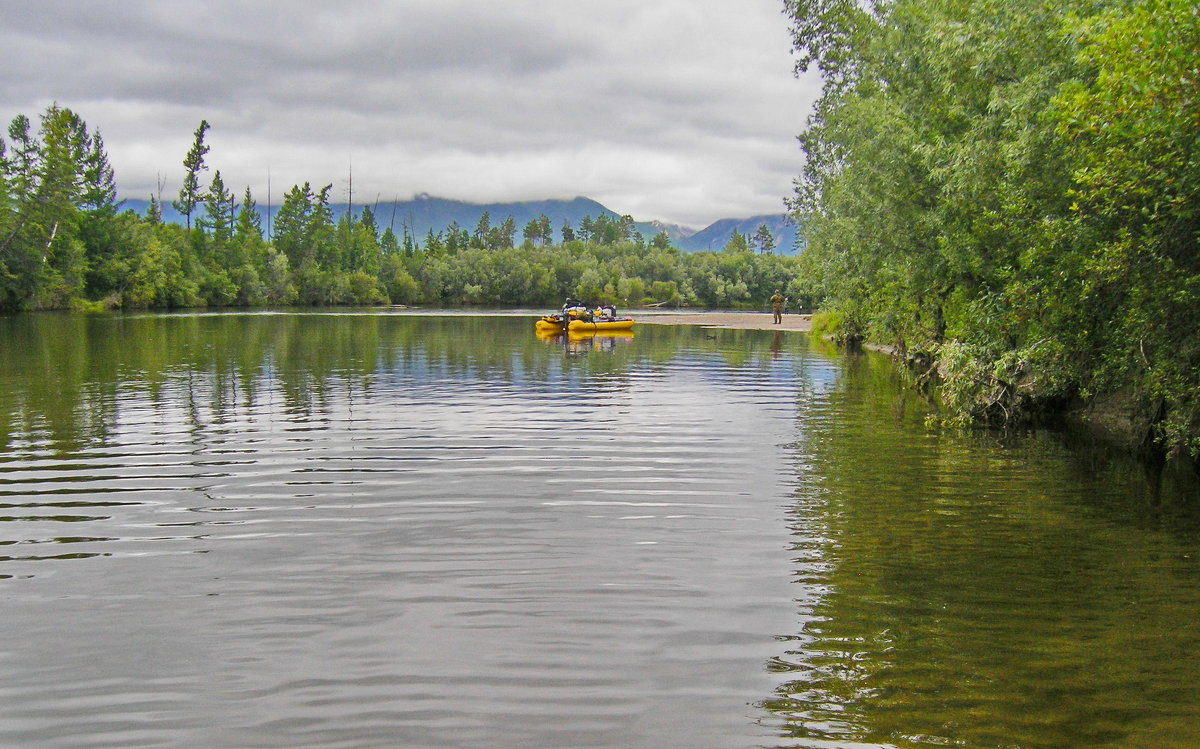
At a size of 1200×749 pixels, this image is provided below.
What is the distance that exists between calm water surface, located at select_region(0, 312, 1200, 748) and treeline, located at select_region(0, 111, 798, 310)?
95066 millimetres

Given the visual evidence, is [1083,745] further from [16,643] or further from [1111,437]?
[1111,437]

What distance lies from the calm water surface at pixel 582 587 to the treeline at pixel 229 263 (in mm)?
95066

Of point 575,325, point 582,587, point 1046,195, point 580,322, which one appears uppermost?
point 1046,195

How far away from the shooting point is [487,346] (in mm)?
56469

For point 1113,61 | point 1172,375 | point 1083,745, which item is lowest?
point 1083,745

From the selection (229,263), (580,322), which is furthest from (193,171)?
(580,322)

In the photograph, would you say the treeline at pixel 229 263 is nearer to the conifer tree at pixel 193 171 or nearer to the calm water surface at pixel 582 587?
the conifer tree at pixel 193 171

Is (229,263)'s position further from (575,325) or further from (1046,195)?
(1046,195)

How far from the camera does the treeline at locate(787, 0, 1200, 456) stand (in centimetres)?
1384

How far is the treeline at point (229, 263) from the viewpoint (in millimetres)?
101438

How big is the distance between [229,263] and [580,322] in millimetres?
96007

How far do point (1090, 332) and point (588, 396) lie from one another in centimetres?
1626

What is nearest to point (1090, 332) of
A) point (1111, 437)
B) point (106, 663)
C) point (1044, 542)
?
point (1111, 437)

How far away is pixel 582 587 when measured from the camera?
34.7 ft
